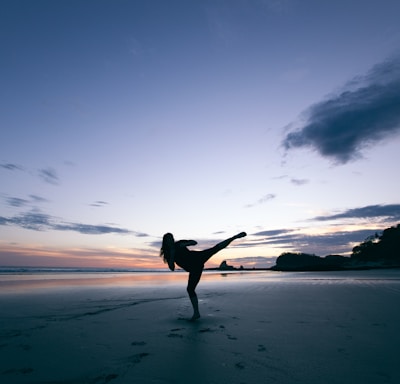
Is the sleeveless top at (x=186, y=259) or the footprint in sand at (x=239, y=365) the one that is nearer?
the footprint in sand at (x=239, y=365)

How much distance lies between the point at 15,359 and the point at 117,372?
5.26ft

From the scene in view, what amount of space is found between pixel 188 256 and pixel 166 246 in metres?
0.59

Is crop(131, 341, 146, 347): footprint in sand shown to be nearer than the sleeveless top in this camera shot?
Yes

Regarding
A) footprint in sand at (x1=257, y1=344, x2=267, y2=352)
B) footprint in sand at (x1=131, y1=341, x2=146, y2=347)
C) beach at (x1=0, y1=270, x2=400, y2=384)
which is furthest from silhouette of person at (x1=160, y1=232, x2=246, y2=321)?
footprint in sand at (x1=257, y1=344, x2=267, y2=352)

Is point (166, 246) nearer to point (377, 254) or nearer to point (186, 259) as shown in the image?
point (186, 259)

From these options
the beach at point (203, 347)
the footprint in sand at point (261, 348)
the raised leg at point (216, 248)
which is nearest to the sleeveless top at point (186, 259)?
the raised leg at point (216, 248)

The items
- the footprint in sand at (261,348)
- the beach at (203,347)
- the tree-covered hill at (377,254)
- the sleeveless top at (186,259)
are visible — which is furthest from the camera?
the tree-covered hill at (377,254)

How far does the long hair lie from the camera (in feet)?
21.6

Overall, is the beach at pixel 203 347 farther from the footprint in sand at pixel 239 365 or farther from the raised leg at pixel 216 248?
the raised leg at pixel 216 248

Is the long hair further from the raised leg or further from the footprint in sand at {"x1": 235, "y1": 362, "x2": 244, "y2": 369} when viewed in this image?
the footprint in sand at {"x1": 235, "y1": 362, "x2": 244, "y2": 369}

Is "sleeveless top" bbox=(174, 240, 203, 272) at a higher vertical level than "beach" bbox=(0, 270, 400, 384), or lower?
higher

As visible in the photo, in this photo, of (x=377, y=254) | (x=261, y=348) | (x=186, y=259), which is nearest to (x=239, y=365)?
(x=261, y=348)

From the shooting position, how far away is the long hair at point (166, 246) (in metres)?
6.59

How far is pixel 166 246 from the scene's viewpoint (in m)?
6.81
